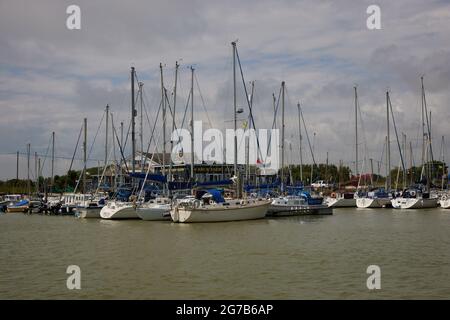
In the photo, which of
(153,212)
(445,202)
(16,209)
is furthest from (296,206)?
(16,209)

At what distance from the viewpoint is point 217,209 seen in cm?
5291

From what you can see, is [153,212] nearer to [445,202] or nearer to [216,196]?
[216,196]

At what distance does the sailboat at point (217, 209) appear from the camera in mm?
52438

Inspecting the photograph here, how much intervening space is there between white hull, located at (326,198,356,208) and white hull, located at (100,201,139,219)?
1521 inches

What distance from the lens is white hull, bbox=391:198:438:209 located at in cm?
8000

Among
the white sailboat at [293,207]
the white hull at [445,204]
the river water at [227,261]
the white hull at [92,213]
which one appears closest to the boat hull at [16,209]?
the white hull at [92,213]

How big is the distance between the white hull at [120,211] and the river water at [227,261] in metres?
9.03

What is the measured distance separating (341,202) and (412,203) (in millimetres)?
12784

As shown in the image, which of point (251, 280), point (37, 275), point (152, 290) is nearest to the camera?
point (152, 290)

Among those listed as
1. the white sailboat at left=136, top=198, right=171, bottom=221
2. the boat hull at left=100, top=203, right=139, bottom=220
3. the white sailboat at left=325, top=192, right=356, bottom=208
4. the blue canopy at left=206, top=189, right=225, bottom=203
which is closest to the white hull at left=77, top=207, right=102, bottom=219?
the boat hull at left=100, top=203, right=139, bottom=220
